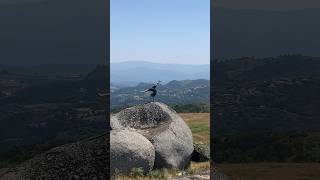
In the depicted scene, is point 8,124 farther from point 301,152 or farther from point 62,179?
point 301,152

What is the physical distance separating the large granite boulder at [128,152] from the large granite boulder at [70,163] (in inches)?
81.2

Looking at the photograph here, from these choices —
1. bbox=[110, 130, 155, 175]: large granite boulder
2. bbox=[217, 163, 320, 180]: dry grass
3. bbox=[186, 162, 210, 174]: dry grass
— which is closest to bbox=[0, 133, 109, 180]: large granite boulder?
bbox=[110, 130, 155, 175]: large granite boulder

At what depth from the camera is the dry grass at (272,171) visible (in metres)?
25.7

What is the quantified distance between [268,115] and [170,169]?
7.39m

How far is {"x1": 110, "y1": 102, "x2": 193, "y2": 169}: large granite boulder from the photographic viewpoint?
27.6 meters

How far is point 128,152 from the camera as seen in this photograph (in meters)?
25.5

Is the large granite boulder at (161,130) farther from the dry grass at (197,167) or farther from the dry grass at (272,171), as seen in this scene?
the dry grass at (272,171)

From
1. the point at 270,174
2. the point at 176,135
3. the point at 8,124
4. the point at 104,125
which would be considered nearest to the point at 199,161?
the point at 176,135

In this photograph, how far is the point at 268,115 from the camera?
3095 cm

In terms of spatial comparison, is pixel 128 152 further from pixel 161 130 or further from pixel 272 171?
pixel 272 171

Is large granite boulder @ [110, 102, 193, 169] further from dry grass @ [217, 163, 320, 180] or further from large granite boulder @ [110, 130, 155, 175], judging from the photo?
dry grass @ [217, 163, 320, 180]

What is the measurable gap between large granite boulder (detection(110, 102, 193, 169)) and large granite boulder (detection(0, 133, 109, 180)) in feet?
15.1

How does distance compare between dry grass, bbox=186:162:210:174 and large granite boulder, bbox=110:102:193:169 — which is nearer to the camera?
large granite boulder, bbox=110:102:193:169

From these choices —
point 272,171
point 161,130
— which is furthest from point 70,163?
point 272,171
